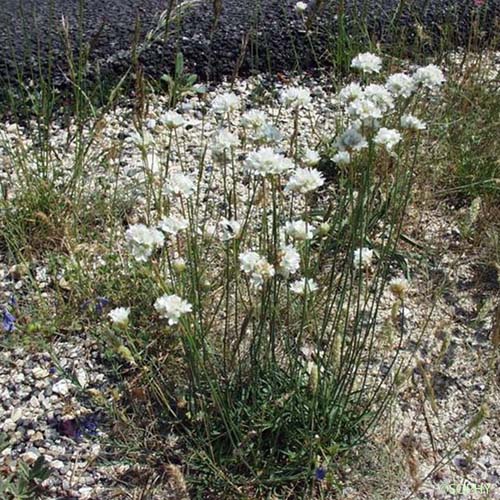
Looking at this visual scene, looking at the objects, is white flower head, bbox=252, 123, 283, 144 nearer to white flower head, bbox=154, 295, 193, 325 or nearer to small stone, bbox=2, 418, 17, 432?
white flower head, bbox=154, 295, 193, 325

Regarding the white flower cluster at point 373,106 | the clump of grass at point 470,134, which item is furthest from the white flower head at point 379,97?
the clump of grass at point 470,134

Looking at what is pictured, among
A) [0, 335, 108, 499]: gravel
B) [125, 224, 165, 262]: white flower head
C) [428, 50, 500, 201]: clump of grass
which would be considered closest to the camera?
[125, 224, 165, 262]: white flower head

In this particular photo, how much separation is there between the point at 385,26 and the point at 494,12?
1.96 ft

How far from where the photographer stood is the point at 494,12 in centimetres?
399

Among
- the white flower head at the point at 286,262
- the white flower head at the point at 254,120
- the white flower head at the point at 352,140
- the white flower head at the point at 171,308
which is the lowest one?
the white flower head at the point at 171,308

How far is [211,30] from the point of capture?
349 centimetres

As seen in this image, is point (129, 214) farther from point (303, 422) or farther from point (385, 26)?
point (385, 26)

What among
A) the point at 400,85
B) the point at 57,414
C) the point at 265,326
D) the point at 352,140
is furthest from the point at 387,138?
the point at 57,414

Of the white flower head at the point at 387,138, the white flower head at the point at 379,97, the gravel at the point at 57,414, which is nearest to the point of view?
the white flower head at the point at 379,97

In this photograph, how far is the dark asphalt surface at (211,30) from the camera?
3.36 metres

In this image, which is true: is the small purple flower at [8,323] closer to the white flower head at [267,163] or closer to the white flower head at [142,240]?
the white flower head at [142,240]

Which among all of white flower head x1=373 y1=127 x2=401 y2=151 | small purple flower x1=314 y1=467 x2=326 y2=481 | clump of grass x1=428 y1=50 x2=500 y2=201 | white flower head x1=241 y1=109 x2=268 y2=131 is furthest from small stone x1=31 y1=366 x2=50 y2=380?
clump of grass x1=428 y1=50 x2=500 y2=201

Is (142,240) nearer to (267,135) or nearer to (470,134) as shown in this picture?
(267,135)

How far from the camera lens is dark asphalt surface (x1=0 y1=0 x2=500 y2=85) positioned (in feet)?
11.0
